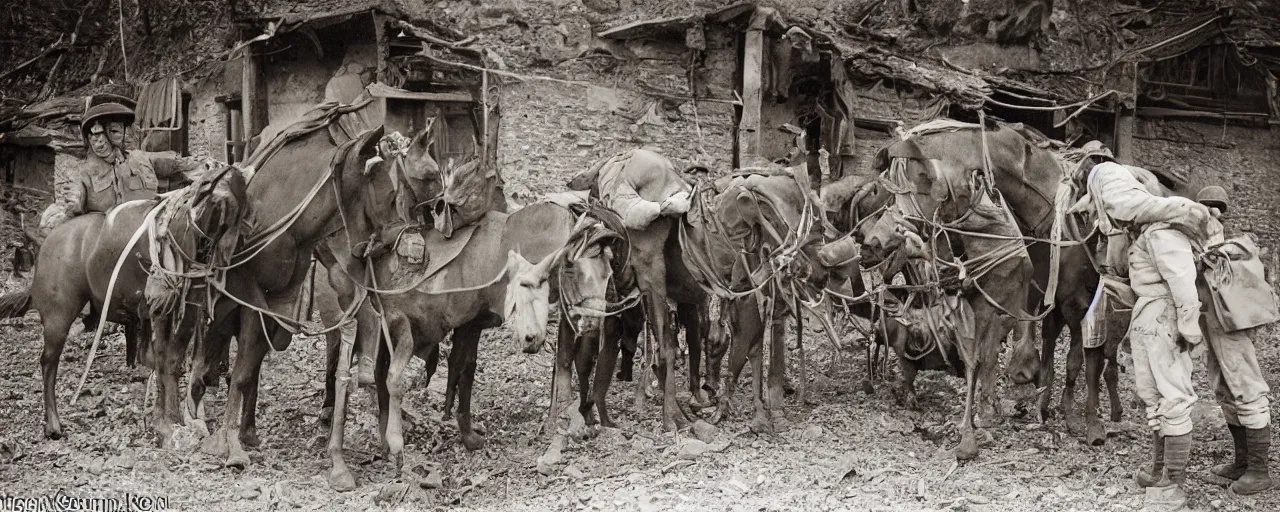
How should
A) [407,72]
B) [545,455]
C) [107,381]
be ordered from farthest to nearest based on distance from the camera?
[407,72], [107,381], [545,455]

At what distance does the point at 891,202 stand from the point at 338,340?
4.40 metres

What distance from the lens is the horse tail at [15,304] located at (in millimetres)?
9875

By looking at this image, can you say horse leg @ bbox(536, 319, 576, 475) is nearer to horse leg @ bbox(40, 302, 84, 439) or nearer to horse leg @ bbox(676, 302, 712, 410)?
horse leg @ bbox(676, 302, 712, 410)

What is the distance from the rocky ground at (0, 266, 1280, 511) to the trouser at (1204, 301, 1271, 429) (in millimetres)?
509

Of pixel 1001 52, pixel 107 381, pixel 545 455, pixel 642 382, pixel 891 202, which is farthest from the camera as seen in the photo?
pixel 1001 52

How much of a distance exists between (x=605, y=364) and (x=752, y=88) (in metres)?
6.69

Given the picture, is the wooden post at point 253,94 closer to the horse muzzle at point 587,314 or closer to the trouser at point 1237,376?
the horse muzzle at point 587,314

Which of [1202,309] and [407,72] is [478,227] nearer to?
[1202,309]

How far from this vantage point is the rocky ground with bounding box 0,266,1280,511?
296 inches

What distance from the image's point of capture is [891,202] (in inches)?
364

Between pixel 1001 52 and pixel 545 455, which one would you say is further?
pixel 1001 52

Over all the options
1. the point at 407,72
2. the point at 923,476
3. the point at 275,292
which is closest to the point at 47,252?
the point at 275,292

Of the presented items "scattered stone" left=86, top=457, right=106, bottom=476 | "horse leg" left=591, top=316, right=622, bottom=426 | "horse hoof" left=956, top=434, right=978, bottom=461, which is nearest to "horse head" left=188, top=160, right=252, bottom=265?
"scattered stone" left=86, top=457, right=106, bottom=476

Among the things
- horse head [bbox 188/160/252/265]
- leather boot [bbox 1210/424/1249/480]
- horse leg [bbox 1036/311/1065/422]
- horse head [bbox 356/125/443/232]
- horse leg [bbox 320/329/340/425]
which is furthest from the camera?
horse leg [bbox 1036/311/1065/422]
